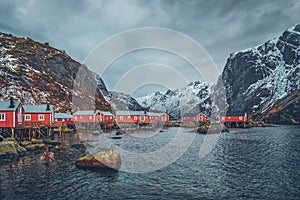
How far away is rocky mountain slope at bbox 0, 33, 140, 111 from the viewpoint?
340 feet

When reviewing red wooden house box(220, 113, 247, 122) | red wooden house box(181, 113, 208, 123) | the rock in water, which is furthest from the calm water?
red wooden house box(181, 113, 208, 123)

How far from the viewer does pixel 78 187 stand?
23.0m

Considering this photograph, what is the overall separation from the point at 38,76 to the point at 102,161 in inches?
4407

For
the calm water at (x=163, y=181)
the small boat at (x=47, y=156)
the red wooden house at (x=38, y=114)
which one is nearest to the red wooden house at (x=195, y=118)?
the red wooden house at (x=38, y=114)

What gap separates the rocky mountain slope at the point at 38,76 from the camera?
104m

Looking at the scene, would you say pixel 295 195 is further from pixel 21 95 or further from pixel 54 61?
pixel 54 61

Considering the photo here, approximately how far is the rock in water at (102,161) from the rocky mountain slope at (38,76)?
78373 millimetres

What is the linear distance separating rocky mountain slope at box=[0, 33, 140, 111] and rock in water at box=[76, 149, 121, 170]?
257 feet

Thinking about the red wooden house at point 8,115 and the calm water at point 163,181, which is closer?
the calm water at point 163,181

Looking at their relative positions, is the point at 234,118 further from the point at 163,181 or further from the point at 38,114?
the point at 163,181

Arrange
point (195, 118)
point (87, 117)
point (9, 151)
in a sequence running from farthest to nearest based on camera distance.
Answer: point (195, 118) → point (87, 117) → point (9, 151)

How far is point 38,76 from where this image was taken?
408 feet

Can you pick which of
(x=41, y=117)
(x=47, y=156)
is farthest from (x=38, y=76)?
(x=47, y=156)

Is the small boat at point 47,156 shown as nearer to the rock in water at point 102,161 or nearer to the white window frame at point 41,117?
the rock in water at point 102,161
